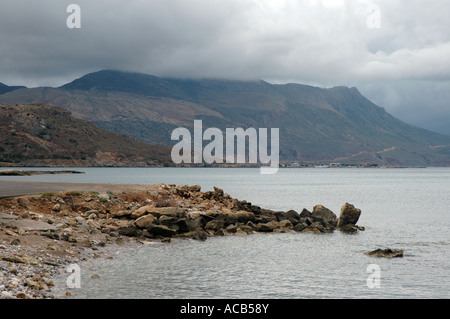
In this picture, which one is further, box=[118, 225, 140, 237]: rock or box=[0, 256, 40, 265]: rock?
box=[118, 225, 140, 237]: rock

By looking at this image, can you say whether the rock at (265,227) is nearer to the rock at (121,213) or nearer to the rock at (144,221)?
the rock at (144,221)

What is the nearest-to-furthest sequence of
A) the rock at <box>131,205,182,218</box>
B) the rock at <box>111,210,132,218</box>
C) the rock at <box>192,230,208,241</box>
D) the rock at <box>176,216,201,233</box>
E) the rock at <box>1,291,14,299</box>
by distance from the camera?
the rock at <box>1,291,14,299</box>, the rock at <box>192,230,208,241</box>, the rock at <box>131,205,182,218</box>, the rock at <box>176,216,201,233</box>, the rock at <box>111,210,132,218</box>

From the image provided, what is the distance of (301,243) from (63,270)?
15.9 metres

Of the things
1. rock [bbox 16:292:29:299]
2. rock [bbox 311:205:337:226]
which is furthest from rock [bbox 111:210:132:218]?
rock [bbox 16:292:29:299]

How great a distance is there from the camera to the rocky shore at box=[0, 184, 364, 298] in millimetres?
17438

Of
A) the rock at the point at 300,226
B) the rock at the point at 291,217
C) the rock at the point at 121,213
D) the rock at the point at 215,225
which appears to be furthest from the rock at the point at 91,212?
the rock at the point at 291,217

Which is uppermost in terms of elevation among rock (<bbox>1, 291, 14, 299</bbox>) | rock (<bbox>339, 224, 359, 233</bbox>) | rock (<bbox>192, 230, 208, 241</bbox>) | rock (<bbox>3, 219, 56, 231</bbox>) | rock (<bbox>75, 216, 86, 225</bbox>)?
rock (<bbox>3, 219, 56, 231</bbox>)

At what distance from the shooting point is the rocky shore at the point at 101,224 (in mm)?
17438

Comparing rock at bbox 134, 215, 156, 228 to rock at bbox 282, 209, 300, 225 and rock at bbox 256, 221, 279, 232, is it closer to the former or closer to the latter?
rock at bbox 256, 221, 279, 232

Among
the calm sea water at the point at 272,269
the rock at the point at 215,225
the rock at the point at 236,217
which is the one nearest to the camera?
the calm sea water at the point at 272,269

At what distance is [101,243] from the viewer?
24.2 metres
